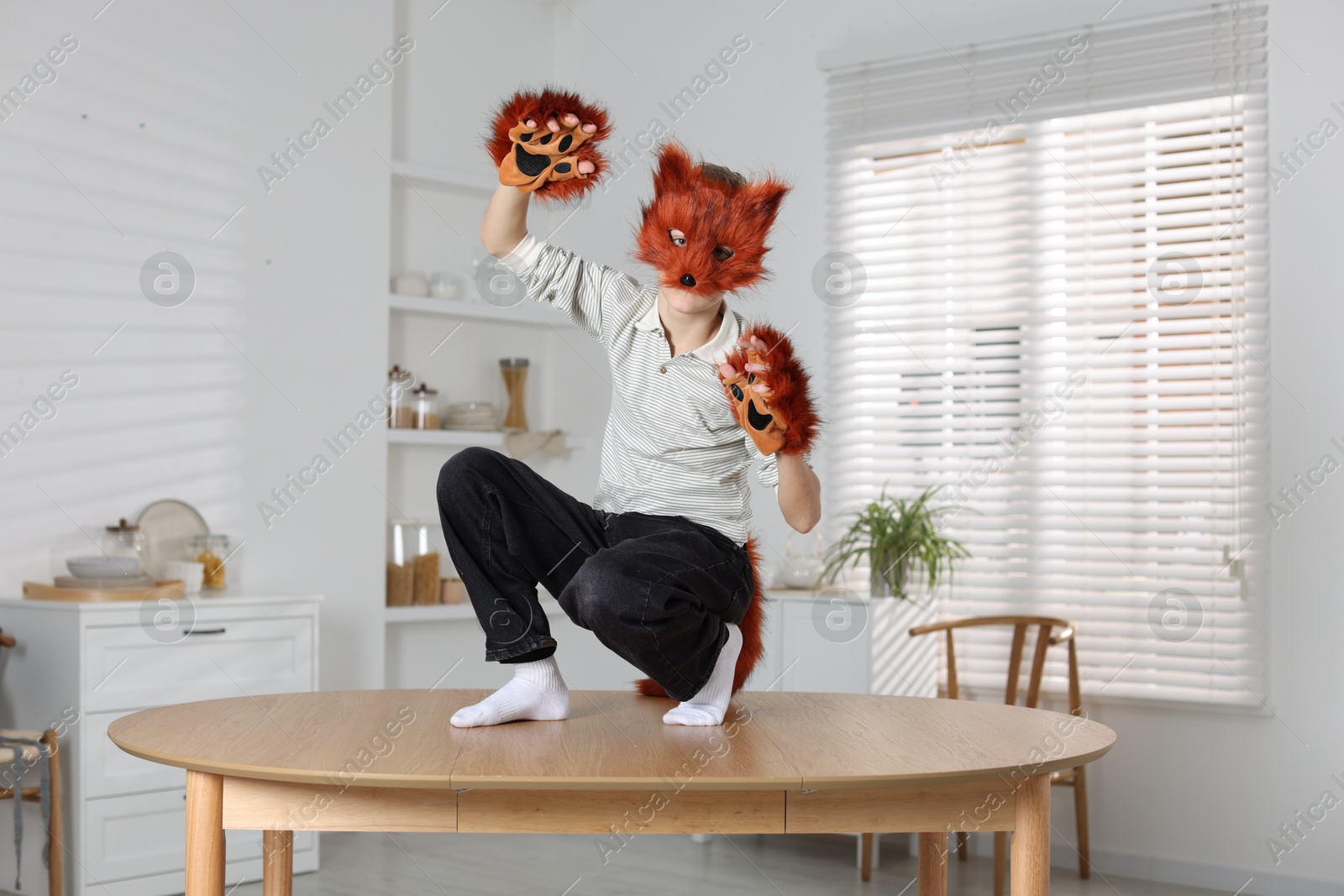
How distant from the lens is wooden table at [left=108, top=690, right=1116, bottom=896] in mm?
1534

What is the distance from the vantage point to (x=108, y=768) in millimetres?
3240

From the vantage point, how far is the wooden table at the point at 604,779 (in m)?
1.53

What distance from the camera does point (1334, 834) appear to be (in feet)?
11.4

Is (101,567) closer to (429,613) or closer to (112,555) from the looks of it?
(112,555)

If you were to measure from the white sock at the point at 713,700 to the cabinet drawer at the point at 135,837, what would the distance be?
72.5 inches

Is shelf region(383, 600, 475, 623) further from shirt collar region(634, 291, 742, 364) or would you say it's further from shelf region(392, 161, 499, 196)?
shirt collar region(634, 291, 742, 364)

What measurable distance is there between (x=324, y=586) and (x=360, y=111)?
1700mm

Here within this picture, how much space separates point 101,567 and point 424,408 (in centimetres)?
143

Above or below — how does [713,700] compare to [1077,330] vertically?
below

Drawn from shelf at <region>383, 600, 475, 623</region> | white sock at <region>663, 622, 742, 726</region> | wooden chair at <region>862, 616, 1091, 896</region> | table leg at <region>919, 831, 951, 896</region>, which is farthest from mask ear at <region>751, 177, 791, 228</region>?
shelf at <region>383, 600, 475, 623</region>

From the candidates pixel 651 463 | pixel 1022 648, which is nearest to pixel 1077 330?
pixel 1022 648

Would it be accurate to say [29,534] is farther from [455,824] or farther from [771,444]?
[771,444]

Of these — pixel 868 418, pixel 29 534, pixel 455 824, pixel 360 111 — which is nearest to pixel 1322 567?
pixel 868 418

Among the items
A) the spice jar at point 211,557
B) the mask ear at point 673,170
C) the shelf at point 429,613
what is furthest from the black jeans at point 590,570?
the shelf at point 429,613
